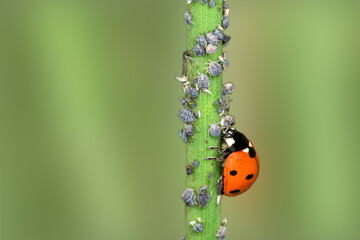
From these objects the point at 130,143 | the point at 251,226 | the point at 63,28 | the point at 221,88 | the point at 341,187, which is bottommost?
the point at 251,226

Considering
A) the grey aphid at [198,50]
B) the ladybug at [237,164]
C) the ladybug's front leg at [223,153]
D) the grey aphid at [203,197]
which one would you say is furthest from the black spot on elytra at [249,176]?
the grey aphid at [198,50]

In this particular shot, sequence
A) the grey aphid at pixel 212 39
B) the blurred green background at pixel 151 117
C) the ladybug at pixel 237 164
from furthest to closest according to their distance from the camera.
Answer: the blurred green background at pixel 151 117 < the ladybug at pixel 237 164 < the grey aphid at pixel 212 39

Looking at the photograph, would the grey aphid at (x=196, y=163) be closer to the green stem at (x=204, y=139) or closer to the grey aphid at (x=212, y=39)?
the green stem at (x=204, y=139)

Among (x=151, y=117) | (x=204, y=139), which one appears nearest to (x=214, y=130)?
(x=204, y=139)

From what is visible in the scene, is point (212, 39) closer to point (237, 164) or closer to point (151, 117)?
point (237, 164)

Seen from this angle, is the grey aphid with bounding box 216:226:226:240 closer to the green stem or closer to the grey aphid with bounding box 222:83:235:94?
the green stem

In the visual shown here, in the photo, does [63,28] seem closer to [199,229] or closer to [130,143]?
[130,143]

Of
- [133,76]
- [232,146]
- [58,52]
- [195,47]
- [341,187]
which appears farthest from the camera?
[341,187]

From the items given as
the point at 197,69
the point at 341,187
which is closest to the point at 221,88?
the point at 197,69
